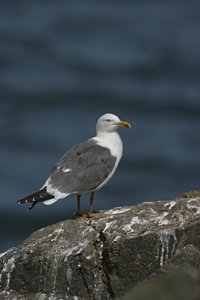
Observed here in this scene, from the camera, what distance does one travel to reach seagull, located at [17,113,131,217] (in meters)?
9.01

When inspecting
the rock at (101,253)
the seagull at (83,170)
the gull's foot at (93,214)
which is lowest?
the rock at (101,253)

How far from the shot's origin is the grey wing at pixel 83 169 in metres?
9.17

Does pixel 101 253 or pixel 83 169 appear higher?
pixel 83 169

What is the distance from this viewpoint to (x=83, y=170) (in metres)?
9.32

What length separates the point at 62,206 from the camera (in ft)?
56.4

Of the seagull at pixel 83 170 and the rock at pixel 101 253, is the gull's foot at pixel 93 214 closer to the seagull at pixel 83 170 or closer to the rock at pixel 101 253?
the seagull at pixel 83 170

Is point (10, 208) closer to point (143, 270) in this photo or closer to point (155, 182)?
point (155, 182)

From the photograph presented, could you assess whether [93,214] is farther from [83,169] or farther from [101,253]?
[101,253]

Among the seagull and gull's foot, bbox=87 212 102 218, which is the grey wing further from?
gull's foot, bbox=87 212 102 218

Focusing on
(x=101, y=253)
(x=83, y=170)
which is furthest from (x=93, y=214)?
(x=101, y=253)

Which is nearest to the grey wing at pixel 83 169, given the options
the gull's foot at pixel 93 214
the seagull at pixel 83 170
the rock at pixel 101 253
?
the seagull at pixel 83 170

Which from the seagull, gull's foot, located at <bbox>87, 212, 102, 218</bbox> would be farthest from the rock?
the seagull

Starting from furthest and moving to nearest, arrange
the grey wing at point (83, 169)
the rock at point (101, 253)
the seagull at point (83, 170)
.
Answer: the grey wing at point (83, 169)
the seagull at point (83, 170)
the rock at point (101, 253)

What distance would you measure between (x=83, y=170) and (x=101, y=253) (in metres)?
1.86
